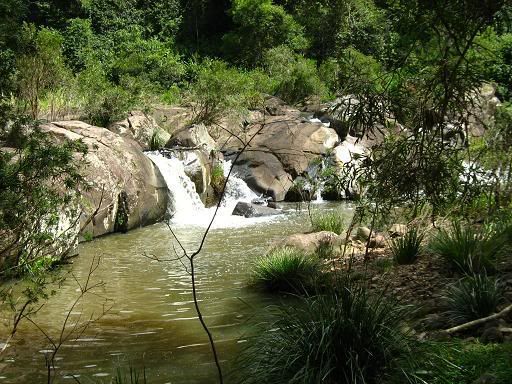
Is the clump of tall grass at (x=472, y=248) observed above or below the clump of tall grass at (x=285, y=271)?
above

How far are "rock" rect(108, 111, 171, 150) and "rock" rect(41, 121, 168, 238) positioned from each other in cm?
406

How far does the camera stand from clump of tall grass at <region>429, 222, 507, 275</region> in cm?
600

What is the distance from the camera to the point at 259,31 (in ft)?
102

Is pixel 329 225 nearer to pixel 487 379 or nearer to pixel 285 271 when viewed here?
pixel 285 271

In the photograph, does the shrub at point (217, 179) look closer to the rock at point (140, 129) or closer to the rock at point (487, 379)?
the rock at point (140, 129)

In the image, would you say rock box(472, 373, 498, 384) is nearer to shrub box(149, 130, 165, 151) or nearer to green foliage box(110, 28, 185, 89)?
shrub box(149, 130, 165, 151)

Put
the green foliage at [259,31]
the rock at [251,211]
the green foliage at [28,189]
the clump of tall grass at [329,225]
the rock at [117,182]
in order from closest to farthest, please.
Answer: the green foliage at [28,189] → the clump of tall grass at [329,225] → the rock at [117,182] → the rock at [251,211] → the green foliage at [259,31]

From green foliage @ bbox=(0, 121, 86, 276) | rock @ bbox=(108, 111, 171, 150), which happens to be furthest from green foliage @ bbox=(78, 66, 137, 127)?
green foliage @ bbox=(0, 121, 86, 276)

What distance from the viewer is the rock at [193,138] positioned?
59.4ft

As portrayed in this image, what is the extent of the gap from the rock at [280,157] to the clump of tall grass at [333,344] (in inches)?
530

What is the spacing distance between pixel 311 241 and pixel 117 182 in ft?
18.1

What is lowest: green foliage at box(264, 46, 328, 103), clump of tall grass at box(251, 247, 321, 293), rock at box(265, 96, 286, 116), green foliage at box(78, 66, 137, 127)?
clump of tall grass at box(251, 247, 321, 293)

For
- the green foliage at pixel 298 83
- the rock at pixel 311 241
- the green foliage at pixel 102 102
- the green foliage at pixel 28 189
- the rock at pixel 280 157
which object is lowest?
the rock at pixel 311 241

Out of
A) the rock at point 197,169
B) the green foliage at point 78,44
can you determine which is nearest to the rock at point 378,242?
the rock at point 197,169
